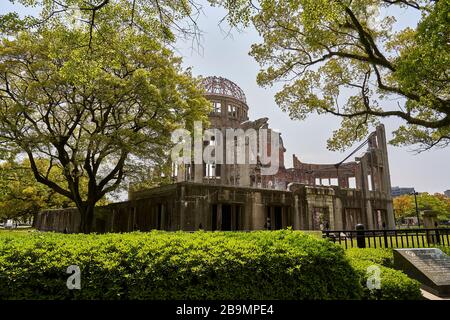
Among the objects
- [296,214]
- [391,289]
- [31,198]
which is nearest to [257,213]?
[296,214]

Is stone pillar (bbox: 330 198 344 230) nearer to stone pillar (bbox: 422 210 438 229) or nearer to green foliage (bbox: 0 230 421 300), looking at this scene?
stone pillar (bbox: 422 210 438 229)

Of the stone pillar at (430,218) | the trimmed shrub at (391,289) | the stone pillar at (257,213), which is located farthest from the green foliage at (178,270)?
the stone pillar at (257,213)

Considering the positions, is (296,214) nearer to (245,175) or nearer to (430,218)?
(245,175)

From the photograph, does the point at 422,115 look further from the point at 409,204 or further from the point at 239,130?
the point at 409,204

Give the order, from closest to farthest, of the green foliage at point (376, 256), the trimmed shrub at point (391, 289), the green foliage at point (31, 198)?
the trimmed shrub at point (391, 289) < the green foliage at point (376, 256) < the green foliage at point (31, 198)

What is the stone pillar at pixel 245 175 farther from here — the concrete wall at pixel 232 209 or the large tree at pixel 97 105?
the large tree at pixel 97 105

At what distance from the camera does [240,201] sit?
2294 centimetres

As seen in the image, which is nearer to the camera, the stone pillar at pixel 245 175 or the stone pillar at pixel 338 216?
the stone pillar at pixel 338 216

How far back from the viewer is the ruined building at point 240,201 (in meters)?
21.5

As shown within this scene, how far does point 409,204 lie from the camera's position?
2472 inches

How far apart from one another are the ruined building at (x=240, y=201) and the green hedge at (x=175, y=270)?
50.9 feet

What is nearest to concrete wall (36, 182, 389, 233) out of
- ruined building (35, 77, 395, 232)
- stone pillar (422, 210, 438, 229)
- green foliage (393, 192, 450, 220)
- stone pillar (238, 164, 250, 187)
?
ruined building (35, 77, 395, 232)
